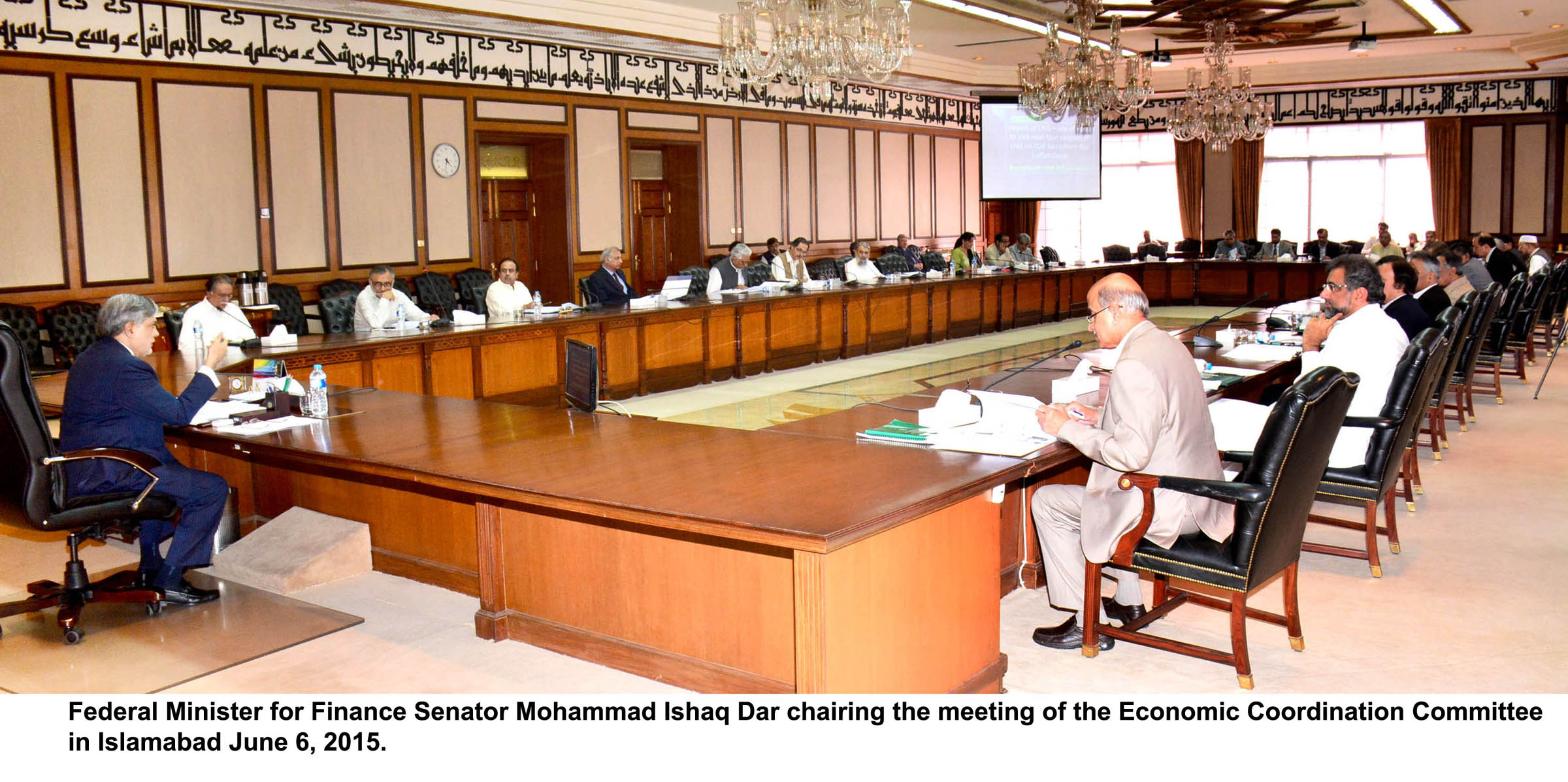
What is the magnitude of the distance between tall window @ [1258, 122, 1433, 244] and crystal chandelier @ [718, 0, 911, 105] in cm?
1221

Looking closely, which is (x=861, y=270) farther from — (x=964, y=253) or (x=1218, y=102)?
(x=1218, y=102)

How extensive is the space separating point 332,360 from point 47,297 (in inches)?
124

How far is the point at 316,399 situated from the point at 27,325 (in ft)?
16.2

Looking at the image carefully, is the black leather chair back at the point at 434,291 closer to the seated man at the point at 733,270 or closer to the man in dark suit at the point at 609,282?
the man in dark suit at the point at 609,282

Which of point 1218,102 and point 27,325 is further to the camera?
point 1218,102

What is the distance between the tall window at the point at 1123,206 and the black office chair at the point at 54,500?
1672 centimetres

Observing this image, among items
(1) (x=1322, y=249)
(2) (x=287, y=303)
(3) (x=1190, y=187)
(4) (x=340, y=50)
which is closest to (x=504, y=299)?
(2) (x=287, y=303)

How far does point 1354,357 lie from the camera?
14.6 ft

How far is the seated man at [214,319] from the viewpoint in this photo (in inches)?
262

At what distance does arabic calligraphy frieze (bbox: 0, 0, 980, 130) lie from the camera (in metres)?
8.05

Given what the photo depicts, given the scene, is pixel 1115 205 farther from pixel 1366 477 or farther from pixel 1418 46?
pixel 1366 477

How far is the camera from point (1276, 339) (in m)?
6.04

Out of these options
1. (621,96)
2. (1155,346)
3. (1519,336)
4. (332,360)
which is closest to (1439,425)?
(1519,336)

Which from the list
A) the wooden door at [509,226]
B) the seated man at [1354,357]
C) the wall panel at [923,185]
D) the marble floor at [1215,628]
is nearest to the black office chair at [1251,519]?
the marble floor at [1215,628]
